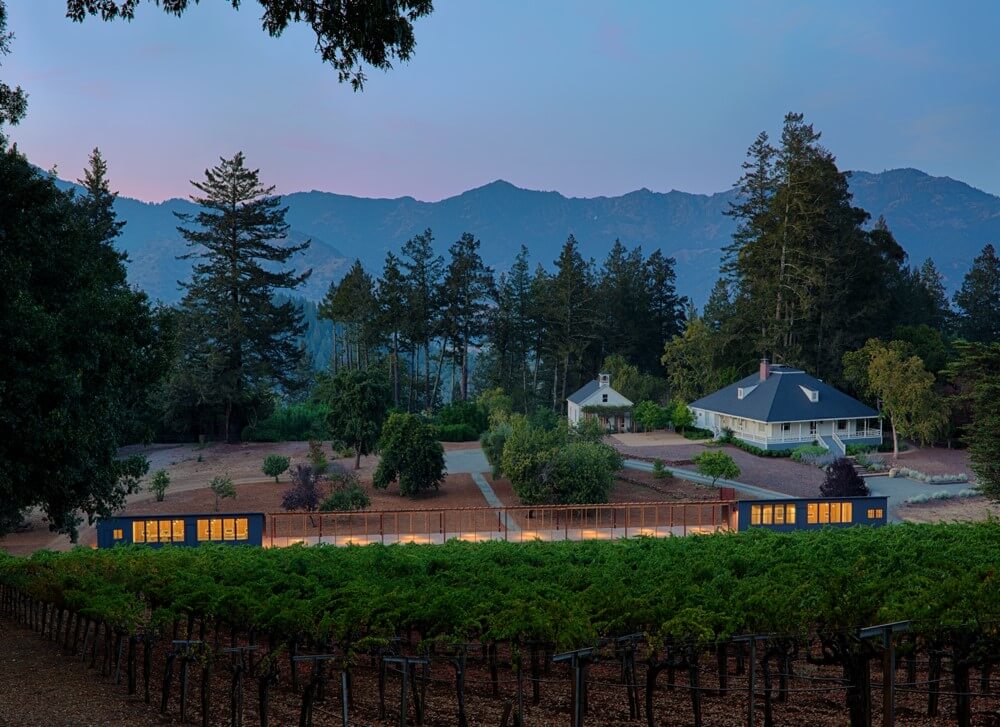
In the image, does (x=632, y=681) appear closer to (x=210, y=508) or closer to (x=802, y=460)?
(x=210, y=508)

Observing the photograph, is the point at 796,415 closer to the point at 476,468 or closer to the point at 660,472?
the point at 660,472

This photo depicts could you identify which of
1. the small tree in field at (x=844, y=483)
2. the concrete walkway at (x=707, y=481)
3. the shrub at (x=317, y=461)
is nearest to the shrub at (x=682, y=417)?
the concrete walkway at (x=707, y=481)

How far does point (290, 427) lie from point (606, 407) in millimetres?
18201

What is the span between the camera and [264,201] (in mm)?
46938

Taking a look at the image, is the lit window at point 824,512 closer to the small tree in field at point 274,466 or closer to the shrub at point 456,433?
the small tree in field at point 274,466

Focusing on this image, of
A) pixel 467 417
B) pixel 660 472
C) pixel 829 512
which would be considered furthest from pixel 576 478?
pixel 467 417

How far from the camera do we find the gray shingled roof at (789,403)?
38844mm

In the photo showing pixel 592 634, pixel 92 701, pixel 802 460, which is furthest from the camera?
pixel 802 460

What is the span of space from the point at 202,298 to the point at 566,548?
1404 inches

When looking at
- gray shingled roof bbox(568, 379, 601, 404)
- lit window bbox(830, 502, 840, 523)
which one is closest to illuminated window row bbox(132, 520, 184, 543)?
lit window bbox(830, 502, 840, 523)

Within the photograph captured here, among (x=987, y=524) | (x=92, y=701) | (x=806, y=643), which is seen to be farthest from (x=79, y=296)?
(x=987, y=524)

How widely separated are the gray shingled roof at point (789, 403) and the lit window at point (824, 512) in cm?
1677

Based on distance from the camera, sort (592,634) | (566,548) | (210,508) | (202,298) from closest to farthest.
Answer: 1. (592,634)
2. (566,548)
3. (210,508)
4. (202,298)

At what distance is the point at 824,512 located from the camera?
21.9 metres
